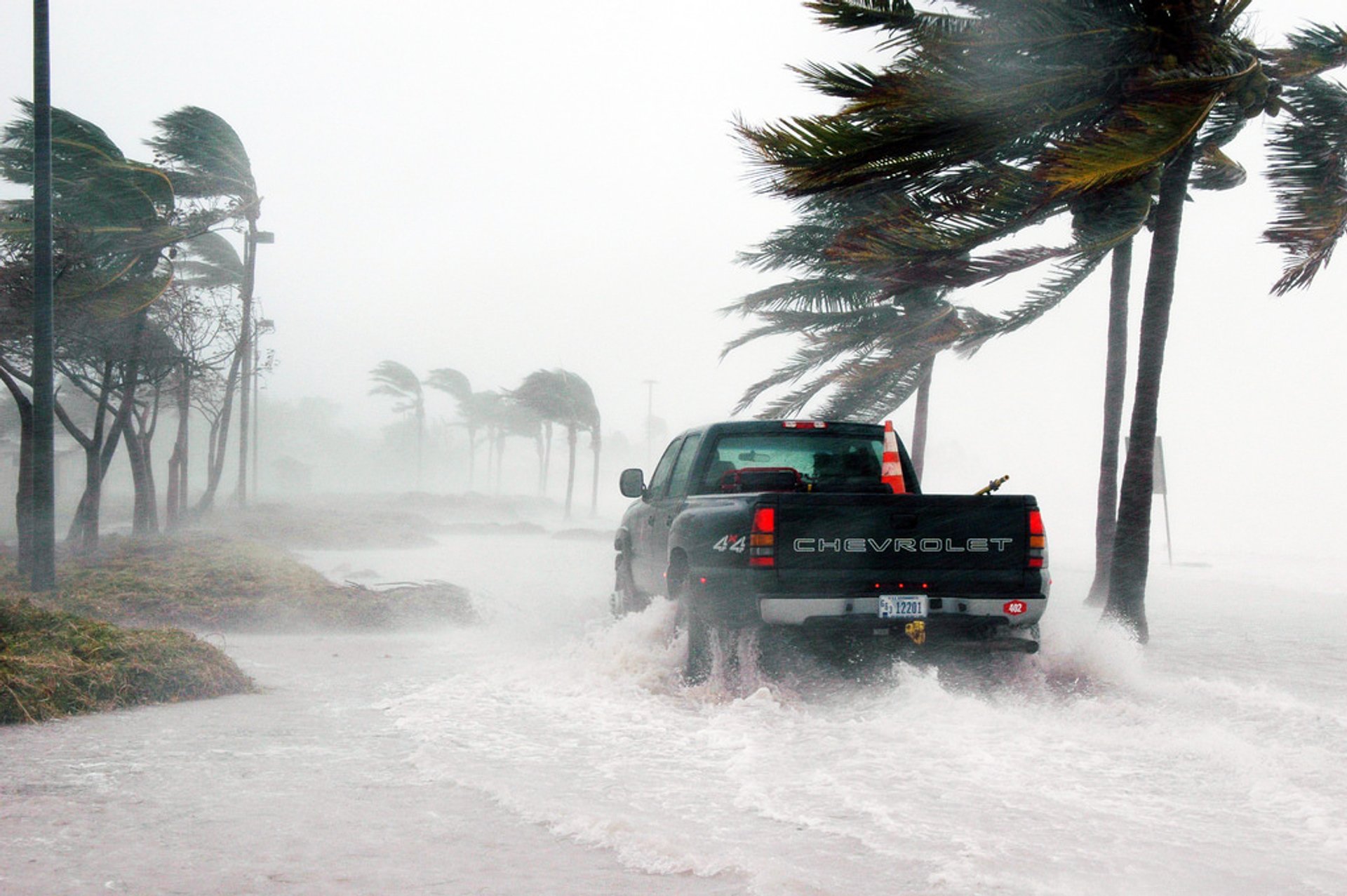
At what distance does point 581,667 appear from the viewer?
915 cm

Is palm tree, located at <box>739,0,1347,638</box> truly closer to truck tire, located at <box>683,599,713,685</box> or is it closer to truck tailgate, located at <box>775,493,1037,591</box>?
truck tailgate, located at <box>775,493,1037,591</box>

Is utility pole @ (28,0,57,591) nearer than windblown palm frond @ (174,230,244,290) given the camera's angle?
Yes

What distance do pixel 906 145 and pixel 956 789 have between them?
23.0 ft

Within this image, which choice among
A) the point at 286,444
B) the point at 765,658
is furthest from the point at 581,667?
the point at 286,444

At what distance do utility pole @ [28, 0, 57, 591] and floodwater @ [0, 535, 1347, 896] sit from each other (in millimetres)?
5708

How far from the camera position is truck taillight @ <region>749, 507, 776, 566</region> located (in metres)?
7.14

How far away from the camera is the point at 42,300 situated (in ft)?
44.9

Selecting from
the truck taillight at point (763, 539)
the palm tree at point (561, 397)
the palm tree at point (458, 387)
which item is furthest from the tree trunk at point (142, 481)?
the palm tree at point (458, 387)

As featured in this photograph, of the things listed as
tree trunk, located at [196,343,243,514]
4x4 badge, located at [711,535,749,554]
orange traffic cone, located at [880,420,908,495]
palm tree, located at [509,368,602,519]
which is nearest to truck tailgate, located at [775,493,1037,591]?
4x4 badge, located at [711,535,749,554]

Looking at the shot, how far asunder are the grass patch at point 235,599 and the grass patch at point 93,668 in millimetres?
3234

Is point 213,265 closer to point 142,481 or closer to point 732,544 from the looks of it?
point 142,481

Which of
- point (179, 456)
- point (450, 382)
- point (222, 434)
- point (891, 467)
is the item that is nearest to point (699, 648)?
point (891, 467)

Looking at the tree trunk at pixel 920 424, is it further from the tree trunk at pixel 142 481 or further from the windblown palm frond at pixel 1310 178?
the tree trunk at pixel 142 481

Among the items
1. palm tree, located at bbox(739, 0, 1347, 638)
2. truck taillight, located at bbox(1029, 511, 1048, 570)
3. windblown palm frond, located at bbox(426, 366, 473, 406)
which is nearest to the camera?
truck taillight, located at bbox(1029, 511, 1048, 570)
